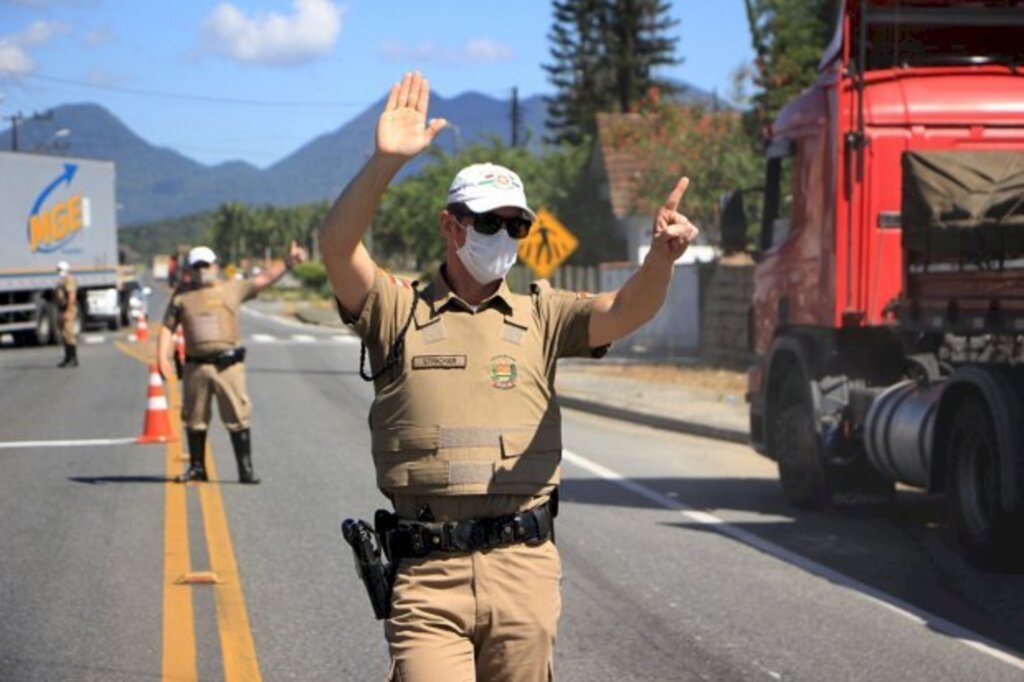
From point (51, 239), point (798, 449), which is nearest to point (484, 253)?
point (798, 449)

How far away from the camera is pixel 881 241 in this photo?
40.2ft

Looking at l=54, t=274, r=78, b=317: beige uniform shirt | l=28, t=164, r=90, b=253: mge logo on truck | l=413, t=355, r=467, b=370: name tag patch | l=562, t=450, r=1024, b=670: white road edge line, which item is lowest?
l=562, t=450, r=1024, b=670: white road edge line

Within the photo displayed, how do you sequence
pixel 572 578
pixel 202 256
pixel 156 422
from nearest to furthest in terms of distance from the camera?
pixel 572 578 → pixel 202 256 → pixel 156 422

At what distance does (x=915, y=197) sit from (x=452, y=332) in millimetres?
7306

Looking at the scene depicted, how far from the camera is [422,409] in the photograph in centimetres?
455

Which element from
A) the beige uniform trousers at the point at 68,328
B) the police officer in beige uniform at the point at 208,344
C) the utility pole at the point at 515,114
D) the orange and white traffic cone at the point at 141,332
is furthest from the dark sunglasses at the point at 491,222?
the utility pole at the point at 515,114

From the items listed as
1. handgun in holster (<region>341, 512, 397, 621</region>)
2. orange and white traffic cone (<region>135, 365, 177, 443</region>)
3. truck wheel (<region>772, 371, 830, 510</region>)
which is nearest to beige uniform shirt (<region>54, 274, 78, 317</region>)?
orange and white traffic cone (<region>135, 365, 177, 443</region>)

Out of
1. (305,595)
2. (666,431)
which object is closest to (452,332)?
(305,595)

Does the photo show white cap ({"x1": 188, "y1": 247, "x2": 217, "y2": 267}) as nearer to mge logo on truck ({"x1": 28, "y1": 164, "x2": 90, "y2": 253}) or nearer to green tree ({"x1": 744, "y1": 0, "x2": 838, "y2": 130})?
green tree ({"x1": 744, "y1": 0, "x2": 838, "y2": 130})

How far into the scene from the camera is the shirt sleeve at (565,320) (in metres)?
4.74

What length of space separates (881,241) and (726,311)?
18.1 meters

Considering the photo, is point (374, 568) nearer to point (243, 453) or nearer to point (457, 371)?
point (457, 371)

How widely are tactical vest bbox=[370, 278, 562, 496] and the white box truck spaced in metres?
36.5

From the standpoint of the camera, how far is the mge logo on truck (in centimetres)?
4197
